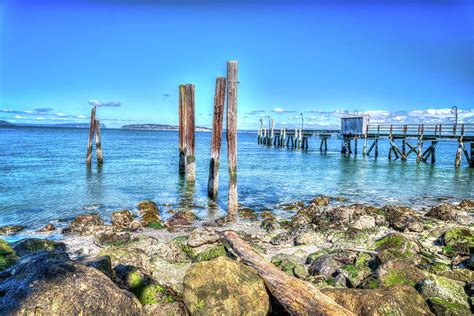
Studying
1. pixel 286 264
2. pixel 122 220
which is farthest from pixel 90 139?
pixel 286 264

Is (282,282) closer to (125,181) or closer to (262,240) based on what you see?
(262,240)

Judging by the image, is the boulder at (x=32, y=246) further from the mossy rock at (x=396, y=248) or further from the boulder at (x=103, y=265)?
Answer: the mossy rock at (x=396, y=248)

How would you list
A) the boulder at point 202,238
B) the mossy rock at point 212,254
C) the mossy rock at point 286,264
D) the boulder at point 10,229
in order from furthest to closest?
the boulder at point 10,229 < the boulder at point 202,238 < the mossy rock at point 212,254 < the mossy rock at point 286,264

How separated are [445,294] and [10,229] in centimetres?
974

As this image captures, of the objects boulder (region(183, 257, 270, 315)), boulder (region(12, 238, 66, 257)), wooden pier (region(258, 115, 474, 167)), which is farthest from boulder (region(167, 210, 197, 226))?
wooden pier (region(258, 115, 474, 167))

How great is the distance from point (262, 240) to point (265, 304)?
14.4ft

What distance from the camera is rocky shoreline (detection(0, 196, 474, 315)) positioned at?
345cm

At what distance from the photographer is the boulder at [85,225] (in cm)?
904

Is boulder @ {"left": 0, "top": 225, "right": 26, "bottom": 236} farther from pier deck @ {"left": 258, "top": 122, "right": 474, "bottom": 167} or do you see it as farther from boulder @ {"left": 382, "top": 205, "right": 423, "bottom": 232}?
pier deck @ {"left": 258, "top": 122, "right": 474, "bottom": 167}

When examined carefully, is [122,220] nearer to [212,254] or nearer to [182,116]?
[212,254]

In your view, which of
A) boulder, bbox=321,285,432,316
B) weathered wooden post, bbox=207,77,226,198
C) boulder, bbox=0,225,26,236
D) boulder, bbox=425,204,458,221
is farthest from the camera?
weathered wooden post, bbox=207,77,226,198

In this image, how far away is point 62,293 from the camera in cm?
324

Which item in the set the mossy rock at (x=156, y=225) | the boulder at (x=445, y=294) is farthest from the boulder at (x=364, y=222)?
the mossy rock at (x=156, y=225)

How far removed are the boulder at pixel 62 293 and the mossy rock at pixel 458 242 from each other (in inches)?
249
